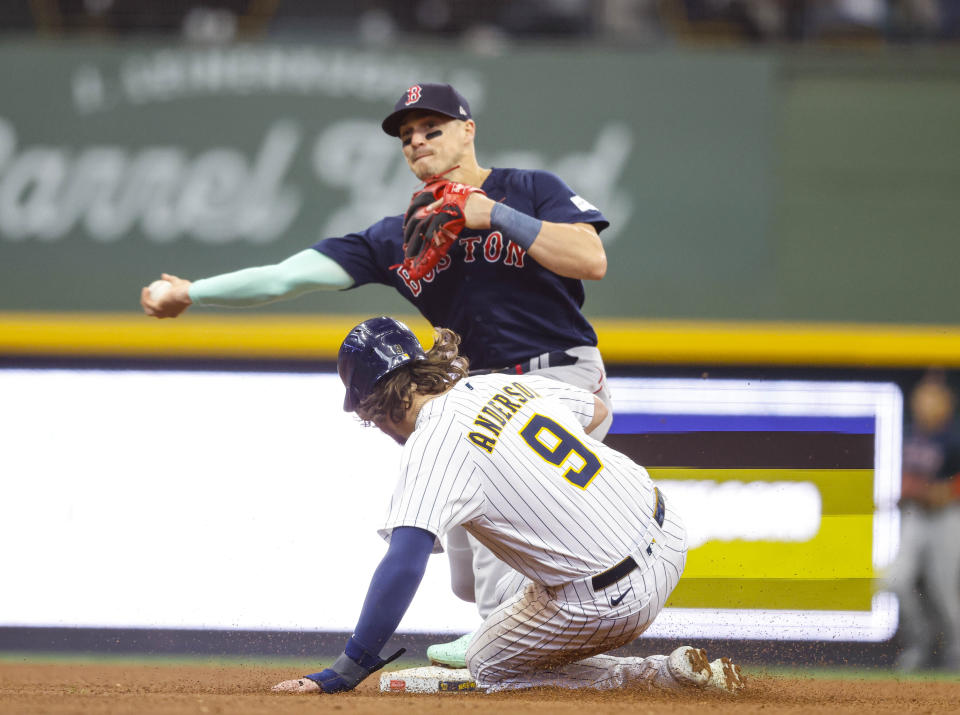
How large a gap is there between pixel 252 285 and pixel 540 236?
1.02 meters

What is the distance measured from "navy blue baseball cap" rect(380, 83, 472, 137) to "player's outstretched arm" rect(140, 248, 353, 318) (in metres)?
0.52

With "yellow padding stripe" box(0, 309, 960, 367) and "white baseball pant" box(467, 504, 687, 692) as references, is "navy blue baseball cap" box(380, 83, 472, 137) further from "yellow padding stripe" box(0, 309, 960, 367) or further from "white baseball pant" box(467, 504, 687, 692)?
"yellow padding stripe" box(0, 309, 960, 367)

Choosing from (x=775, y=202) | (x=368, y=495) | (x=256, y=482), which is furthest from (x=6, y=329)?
(x=775, y=202)

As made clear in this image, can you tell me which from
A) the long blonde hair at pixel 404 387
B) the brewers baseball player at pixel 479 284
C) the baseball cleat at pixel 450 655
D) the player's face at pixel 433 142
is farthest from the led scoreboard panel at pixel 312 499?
the long blonde hair at pixel 404 387

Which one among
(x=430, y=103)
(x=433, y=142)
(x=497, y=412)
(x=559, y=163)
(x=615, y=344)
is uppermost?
(x=559, y=163)

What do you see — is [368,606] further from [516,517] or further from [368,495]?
[368,495]

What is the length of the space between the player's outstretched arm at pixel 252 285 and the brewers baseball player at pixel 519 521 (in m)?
0.71

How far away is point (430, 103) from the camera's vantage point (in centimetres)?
363

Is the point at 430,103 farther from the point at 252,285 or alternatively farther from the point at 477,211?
the point at 252,285

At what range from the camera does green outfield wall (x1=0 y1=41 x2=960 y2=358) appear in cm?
777

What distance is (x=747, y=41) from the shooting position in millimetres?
8062

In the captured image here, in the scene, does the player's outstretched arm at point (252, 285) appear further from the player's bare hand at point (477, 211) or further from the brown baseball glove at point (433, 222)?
the player's bare hand at point (477, 211)

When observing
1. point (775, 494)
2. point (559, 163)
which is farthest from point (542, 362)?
point (559, 163)

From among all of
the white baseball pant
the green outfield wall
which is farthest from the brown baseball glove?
the green outfield wall
